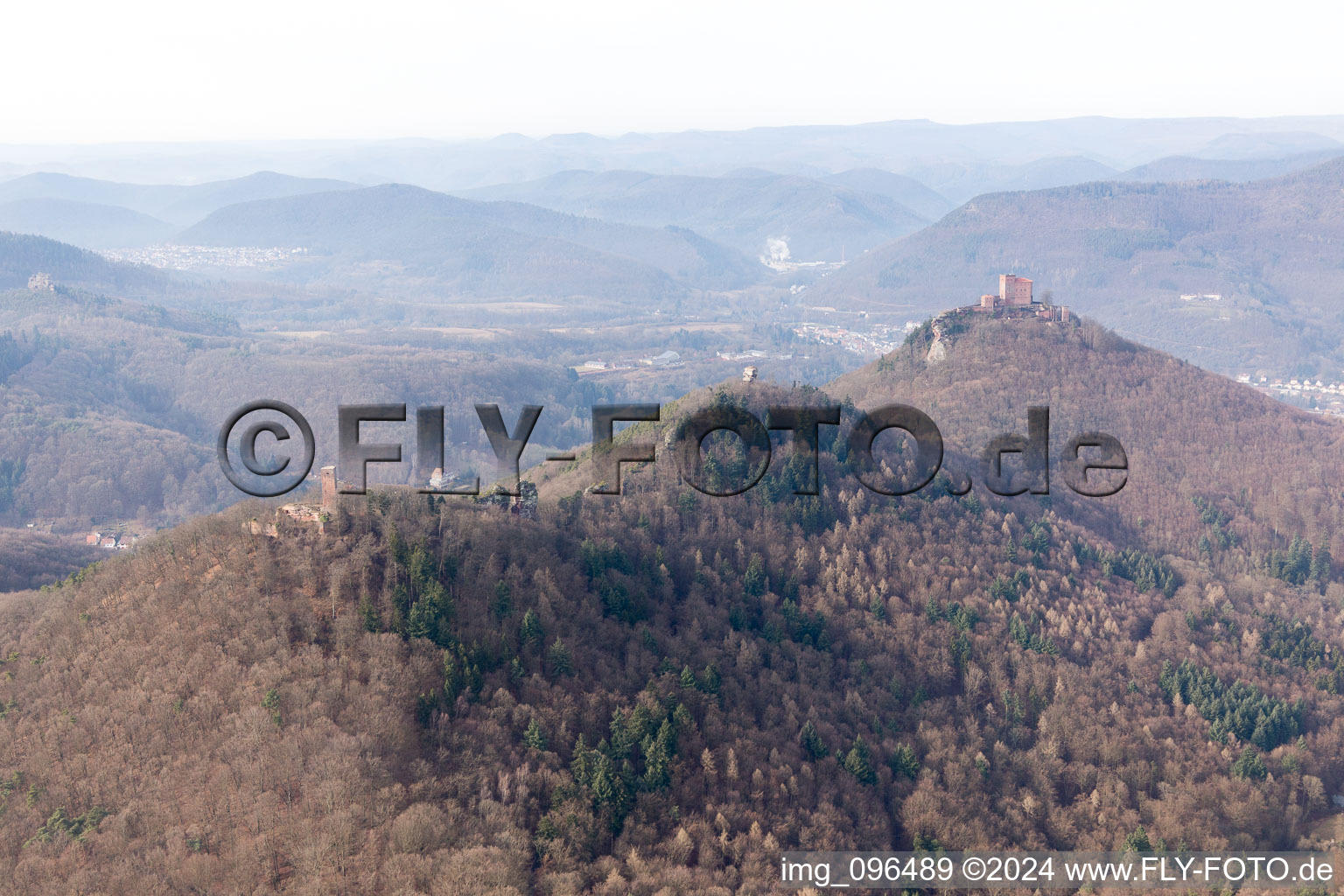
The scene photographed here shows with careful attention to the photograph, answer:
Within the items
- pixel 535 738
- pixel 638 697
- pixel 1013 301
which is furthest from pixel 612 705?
pixel 1013 301

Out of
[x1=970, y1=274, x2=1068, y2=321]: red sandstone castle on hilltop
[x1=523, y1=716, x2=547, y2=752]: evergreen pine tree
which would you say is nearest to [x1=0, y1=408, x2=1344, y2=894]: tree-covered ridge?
[x1=523, y1=716, x2=547, y2=752]: evergreen pine tree

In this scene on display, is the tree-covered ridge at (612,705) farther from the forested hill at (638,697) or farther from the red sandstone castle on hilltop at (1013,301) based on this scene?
the red sandstone castle on hilltop at (1013,301)

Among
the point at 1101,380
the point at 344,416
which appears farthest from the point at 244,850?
the point at 1101,380

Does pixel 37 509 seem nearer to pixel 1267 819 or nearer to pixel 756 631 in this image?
pixel 756 631

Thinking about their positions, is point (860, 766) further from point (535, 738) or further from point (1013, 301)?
point (1013, 301)

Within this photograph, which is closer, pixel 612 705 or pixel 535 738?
pixel 535 738
